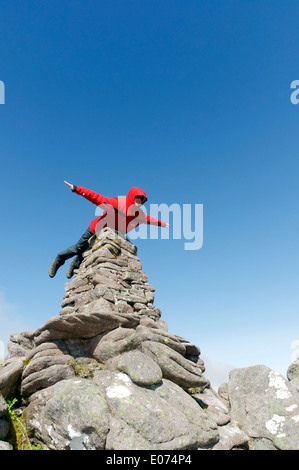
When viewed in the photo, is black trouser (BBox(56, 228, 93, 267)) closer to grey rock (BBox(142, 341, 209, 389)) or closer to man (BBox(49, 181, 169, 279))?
man (BBox(49, 181, 169, 279))

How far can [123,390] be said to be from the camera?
7.19 metres

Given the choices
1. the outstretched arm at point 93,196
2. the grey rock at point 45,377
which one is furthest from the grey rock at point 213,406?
the outstretched arm at point 93,196

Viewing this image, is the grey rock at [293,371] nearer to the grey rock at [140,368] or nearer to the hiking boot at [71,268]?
the grey rock at [140,368]

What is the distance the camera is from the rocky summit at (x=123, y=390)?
6480 mm

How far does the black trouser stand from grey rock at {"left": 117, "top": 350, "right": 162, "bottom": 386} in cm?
587

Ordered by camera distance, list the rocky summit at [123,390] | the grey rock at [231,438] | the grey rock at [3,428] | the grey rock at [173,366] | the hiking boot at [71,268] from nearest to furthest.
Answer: the rocky summit at [123,390]
the grey rock at [3,428]
the grey rock at [231,438]
the grey rock at [173,366]
the hiking boot at [71,268]

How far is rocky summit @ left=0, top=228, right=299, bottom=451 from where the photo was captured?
6.48m

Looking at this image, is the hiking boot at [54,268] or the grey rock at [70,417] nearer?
the grey rock at [70,417]

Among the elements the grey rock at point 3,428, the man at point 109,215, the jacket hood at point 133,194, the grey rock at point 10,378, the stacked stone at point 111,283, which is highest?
the jacket hood at point 133,194

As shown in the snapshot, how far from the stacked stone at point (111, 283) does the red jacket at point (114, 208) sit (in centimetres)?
46
